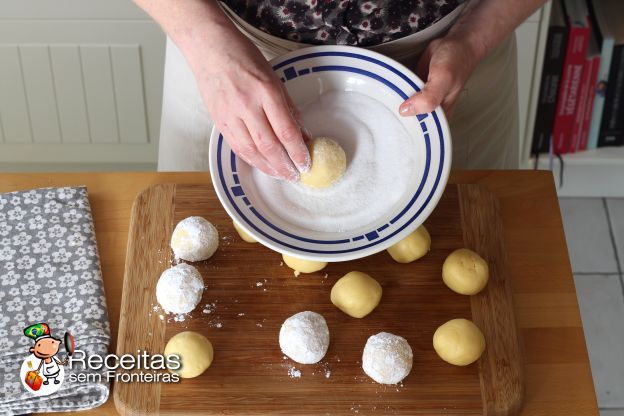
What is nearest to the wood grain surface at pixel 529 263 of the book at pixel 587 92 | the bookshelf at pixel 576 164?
the bookshelf at pixel 576 164

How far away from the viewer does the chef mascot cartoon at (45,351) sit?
0.98m

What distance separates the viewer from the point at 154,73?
1922 millimetres

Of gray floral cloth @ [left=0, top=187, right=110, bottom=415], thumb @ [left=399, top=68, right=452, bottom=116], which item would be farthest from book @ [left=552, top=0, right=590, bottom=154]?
gray floral cloth @ [left=0, top=187, right=110, bottom=415]

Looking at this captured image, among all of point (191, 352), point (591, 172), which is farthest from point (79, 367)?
point (591, 172)

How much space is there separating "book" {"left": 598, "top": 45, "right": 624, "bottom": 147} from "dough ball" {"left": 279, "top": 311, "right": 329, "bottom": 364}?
1.25 metres

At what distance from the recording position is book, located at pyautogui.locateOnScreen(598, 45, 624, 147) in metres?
1.89

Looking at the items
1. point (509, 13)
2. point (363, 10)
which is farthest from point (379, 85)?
point (509, 13)

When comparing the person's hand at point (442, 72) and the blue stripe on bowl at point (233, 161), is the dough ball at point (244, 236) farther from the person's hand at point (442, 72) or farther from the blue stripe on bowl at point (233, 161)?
the person's hand at point (442, 72)

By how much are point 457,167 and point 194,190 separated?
1.56 feet

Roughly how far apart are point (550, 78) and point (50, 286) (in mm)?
1354

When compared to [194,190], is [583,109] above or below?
below

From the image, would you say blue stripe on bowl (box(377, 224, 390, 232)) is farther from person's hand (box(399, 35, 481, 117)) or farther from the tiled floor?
the tiled floor

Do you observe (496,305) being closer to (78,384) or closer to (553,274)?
(553,274)

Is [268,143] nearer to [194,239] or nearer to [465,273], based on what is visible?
[194,239]
